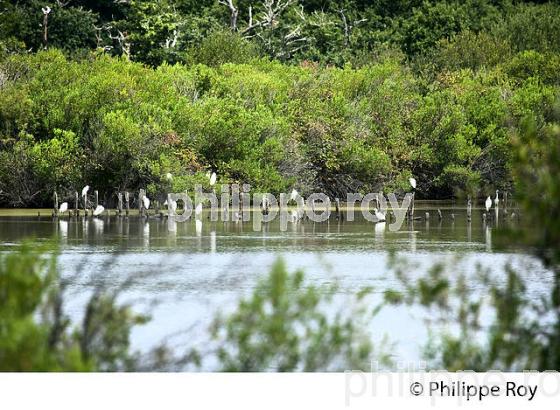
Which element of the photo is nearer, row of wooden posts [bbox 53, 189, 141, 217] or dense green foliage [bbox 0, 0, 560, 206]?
row of wooden posts [bbox 53, 189, 141, 217]

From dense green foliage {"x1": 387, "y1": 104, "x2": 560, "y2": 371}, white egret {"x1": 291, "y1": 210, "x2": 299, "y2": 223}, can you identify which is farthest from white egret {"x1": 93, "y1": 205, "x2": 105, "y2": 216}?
dense green foliage {"x1": 387, "y1": 104, "x2": 560, "y2": 371}

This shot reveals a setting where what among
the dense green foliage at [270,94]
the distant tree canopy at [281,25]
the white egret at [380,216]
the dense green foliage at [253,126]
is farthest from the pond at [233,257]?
the distant tree canopy at [281,25]

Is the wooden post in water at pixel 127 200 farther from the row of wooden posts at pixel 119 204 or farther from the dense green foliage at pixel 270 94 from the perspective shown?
the dense green foliage at pixel 270 94

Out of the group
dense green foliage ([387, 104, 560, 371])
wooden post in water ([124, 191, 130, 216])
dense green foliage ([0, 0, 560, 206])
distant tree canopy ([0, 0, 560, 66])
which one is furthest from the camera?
distant tree canopy ([0, 0, 560, 66])

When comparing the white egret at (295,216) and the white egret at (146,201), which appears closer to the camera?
the white egret at (146,201)

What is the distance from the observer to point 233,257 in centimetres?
2669

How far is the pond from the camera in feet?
54.2

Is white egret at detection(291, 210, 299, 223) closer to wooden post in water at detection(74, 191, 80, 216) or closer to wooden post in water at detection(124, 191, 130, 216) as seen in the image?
wooden post in water at detection(124, 191, 130, 216)

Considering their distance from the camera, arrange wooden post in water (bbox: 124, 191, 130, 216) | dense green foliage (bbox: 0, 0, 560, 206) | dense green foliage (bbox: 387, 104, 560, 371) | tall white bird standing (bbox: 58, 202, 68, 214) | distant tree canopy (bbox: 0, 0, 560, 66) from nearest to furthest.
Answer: dense green foliage (bbox: 387, 104, 560, 371) < tall white bird standing (bbox: 58, 202, 68, 214) < wooden post in water (bbox: 124, 191, 130, 216) < dense green foliage (bbox: 0, 0, 560, 206) < distant tree canopy (bbox: 0, 0, 560, 66)

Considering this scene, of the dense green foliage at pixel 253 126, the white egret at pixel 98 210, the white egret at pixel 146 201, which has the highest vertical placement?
the dense green foliage at pixel 253 126

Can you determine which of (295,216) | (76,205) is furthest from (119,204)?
(295,216)

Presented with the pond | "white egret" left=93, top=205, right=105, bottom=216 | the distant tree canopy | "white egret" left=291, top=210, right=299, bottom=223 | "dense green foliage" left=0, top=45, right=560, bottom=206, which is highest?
the distant tree canopy

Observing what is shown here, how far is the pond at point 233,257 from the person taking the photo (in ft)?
54.2
